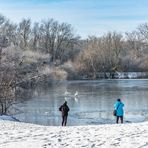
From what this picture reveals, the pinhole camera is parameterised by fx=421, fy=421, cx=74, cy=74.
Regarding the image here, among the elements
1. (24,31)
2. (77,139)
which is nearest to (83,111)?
(77,139)

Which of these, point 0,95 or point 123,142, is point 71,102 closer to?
point 0,95

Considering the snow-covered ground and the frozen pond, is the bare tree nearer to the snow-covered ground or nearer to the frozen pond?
the frozen pond

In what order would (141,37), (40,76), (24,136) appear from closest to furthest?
1. (24,136)
2. (40,76)
3. (141,37)

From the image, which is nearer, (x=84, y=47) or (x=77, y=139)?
(x=77, y=139)

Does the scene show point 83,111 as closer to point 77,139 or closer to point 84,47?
point 77,139

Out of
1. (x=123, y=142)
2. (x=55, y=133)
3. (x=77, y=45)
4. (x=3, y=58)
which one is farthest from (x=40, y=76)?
(x=77, y=45)

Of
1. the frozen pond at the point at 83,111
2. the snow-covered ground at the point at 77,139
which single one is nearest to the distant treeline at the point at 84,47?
the frozen pond at the point at 83,111

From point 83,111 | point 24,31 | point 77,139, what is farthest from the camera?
point 24,31

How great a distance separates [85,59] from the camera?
7925cm

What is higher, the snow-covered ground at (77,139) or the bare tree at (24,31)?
the bare tree at (24,31)

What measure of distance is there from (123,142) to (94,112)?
1629 cm

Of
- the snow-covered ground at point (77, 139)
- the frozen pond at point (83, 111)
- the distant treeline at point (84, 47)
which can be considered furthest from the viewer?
the distant treeline at point (84, 47)

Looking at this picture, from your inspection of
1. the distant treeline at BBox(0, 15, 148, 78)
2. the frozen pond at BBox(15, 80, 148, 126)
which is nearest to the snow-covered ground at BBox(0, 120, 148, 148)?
the frozen pond at BBox(15, 80, 148, 126)

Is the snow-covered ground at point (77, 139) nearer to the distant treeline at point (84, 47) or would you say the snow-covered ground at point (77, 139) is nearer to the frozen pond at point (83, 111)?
the frozen pond at point (83, 111)
